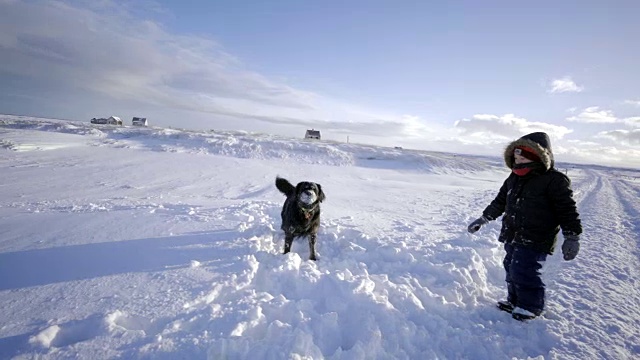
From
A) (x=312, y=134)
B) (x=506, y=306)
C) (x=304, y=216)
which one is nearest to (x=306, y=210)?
(x=304, y=216)

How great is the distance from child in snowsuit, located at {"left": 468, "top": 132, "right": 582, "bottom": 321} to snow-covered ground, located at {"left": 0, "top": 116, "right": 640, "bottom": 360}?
0.34 metres

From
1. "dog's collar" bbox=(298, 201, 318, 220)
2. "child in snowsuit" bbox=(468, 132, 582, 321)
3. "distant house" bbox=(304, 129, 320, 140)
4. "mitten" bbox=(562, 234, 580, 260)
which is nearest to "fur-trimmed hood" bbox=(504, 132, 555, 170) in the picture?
"child in snowsuit" bbox=(468, 132, 582, 321)

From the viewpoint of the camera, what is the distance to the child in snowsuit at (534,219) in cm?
306

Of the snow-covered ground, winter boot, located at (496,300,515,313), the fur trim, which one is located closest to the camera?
the snow-covered ground

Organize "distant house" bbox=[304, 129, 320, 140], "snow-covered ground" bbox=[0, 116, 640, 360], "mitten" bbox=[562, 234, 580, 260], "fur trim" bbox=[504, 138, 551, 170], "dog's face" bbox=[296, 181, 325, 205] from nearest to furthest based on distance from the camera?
"snow-covered ground" bbox=[0, 116, 640, 360], "mitten" bbox=[562, 234, 580, 260], "fur trim" bbox=[504, 138, 551, 170], "dog's face" bbox=[296, 181, 325, 205], "distant house" bbox=[304, 129, 320, 140]

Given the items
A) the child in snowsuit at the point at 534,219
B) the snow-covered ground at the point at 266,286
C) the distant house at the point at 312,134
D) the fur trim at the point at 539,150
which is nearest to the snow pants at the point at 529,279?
the child in snowsuit at the point at 534,219

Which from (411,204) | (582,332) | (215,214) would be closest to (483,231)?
(411,204)

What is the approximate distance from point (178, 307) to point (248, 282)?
859 mm

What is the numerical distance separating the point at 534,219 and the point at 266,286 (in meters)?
3.21

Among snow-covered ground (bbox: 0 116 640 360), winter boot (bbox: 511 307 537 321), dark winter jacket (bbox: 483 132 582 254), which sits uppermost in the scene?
dark winter jacket (bbox: 483 132 582 254)

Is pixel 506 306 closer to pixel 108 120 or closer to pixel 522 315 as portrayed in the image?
pixel 522 315

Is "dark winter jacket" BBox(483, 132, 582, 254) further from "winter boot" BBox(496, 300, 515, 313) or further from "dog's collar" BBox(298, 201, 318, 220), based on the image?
"dog's collar" BBox(298, 201, 318, 220)

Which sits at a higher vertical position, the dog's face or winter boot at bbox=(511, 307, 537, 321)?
the dog's face

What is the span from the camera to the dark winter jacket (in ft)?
10.0
